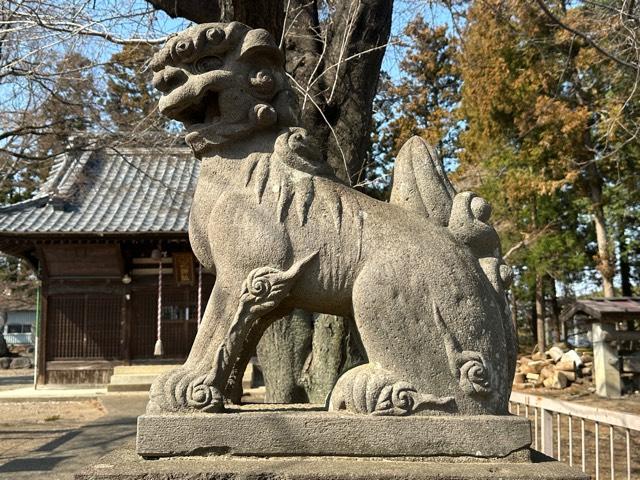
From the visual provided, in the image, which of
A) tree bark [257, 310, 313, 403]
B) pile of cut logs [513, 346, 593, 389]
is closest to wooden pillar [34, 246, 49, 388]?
tree bark [257, 310, 313, 403]

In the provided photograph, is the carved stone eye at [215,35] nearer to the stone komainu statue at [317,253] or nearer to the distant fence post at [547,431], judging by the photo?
the stone komainu statue at [317,253]

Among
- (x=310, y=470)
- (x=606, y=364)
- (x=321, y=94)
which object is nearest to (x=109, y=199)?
(x=321, y=94)

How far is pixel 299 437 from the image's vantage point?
1994mm

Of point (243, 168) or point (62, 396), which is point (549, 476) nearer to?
point (243, 168)

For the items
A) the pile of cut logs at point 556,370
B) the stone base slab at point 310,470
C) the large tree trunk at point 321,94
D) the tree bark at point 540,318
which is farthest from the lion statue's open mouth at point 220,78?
the tree bark at point 540,318

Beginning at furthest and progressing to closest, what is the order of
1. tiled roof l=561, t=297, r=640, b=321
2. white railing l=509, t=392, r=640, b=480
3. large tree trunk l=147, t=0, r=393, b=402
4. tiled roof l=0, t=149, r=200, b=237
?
1. tiled roof l=0, t=149, r=200, b=237
2. tiled roof l=561, t=297, r=640, b=321
3. large tree trunk l=147, t=0, r=393, b=402
4. white railing l=509, t=392, r=640, b=480

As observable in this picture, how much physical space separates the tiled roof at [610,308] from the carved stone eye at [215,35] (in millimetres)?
10424

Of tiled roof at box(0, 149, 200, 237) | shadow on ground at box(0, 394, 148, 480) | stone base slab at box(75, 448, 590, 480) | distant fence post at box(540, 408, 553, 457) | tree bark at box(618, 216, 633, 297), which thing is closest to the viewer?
stone base slab at box(75, 448, 590, 480)

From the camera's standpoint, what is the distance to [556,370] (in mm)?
12312

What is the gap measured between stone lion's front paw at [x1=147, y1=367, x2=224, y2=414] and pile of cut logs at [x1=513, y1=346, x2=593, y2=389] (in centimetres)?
A: 1143

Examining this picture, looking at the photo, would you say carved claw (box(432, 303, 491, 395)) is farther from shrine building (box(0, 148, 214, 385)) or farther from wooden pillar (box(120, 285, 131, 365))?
wooden pillar (box(120, 285, 131, 365))

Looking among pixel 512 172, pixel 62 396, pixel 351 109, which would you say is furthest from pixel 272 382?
pixel 512 172

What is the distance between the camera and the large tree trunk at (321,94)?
4156 mm

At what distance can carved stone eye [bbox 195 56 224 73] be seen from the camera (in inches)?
90.5
